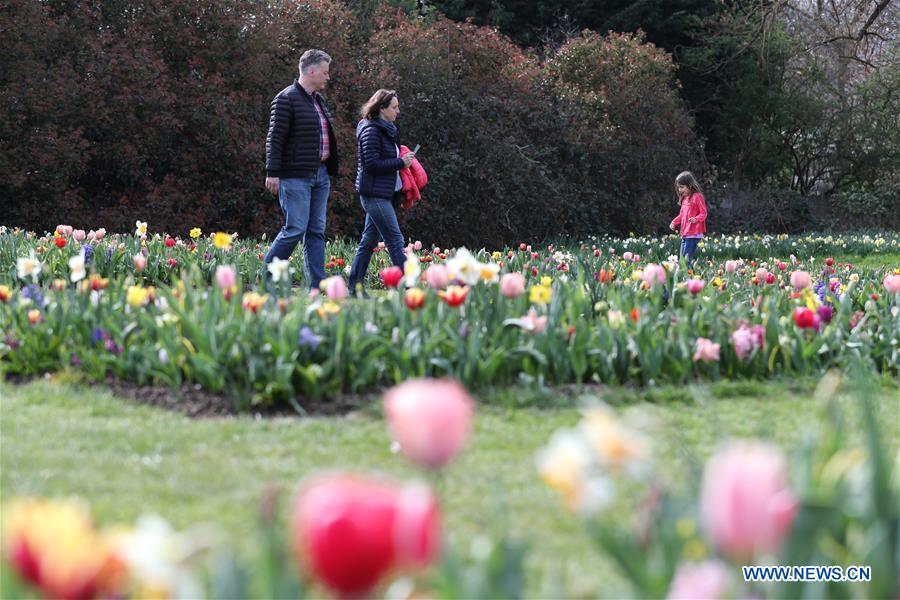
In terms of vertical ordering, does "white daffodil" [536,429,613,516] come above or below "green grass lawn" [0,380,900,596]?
above

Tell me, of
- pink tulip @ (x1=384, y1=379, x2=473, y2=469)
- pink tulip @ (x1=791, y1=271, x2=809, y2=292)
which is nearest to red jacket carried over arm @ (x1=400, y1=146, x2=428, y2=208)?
pink tulip @ (x1=791, y1=271, x2=809, y2=292)

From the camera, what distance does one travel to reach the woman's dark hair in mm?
7273

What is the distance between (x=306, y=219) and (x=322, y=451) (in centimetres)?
403

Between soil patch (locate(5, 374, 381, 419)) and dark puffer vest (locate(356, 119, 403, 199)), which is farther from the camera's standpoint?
dark puffer vest (locate(356, 119, 403, 199))

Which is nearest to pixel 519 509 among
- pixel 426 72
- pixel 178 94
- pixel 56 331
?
Result: pixel 56 331

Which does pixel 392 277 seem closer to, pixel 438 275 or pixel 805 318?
pixel 438 275

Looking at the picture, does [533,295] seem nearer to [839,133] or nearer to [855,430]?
[855,430]

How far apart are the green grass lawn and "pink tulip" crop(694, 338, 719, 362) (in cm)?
13

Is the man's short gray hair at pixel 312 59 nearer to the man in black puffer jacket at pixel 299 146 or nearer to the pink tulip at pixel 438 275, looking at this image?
the man in black puffer jacket at pixel 299 146

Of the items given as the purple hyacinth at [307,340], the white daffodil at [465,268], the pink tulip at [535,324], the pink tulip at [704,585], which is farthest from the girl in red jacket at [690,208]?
the pink tulip at [704,585]

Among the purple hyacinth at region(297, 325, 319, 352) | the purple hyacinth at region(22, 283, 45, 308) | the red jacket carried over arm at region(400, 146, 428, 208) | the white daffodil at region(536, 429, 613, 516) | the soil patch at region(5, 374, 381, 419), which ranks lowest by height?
the soil patch at region(5, 374, 381, 419)

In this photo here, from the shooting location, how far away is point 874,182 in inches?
994

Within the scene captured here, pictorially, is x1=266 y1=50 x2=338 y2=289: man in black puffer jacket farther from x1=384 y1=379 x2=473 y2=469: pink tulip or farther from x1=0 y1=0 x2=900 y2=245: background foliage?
x1=0 y1=0 x2=900 y2=245: background foliage

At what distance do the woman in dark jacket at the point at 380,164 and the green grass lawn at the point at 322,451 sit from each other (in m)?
3.37
